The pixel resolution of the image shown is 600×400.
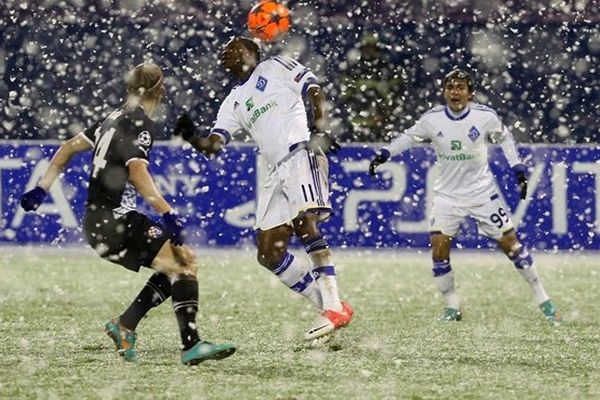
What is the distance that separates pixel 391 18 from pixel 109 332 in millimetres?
12911

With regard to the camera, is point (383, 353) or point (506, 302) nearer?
point (383, 353)

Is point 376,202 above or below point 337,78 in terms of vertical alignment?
below

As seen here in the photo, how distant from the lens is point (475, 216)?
10000 millimetres

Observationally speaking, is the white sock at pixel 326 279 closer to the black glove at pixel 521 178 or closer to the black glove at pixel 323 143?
the black glove at pixel 323 143

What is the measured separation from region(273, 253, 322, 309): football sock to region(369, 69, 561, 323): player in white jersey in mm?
1537

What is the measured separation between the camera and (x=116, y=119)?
7.47 m

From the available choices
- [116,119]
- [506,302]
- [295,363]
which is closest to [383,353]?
[295,363]

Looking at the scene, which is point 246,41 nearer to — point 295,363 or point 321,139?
point 321,139

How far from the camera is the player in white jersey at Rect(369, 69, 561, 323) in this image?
32.3ft

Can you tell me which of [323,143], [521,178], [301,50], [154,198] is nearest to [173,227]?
[154,198]

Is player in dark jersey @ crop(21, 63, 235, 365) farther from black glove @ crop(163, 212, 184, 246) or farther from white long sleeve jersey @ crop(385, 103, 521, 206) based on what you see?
white long sleeve jersey @ crop(385, 103, 521, 206)

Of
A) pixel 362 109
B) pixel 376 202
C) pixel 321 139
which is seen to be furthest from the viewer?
pixel 362 109

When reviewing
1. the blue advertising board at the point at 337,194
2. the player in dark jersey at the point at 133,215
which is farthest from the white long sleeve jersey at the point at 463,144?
the blue advertising board at the point at 337,194

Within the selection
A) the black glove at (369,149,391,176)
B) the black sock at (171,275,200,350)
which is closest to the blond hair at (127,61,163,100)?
the black sock at (171,275,200,350)
